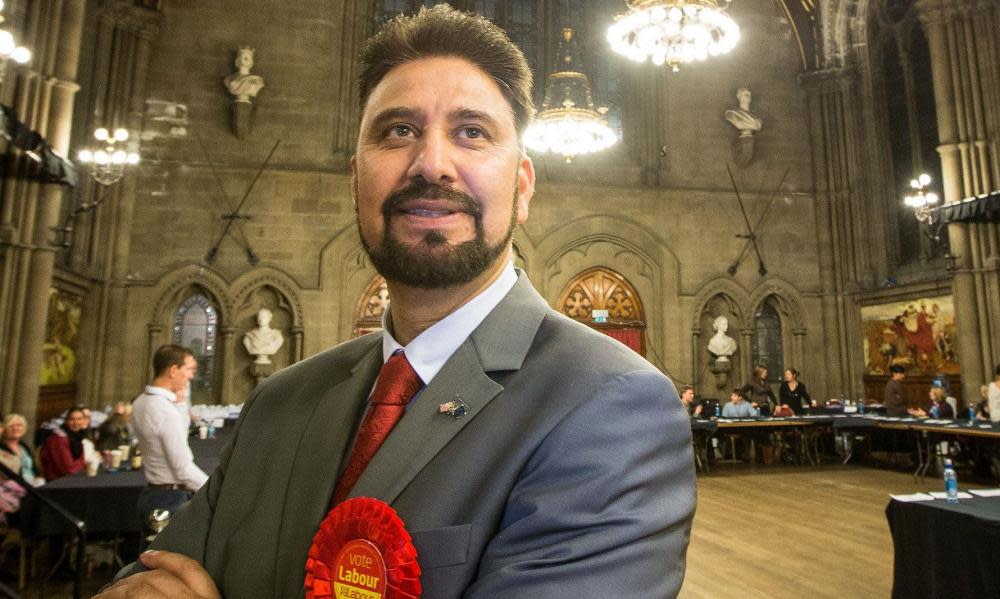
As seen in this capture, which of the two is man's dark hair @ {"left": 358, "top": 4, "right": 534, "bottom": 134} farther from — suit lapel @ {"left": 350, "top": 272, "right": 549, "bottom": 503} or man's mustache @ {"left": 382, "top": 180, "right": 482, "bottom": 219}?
suit lapel @ {"left": 350, "top": 272, "right": 549, "bottom": 503}

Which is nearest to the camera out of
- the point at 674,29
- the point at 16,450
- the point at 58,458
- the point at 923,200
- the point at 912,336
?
the point at 16,450

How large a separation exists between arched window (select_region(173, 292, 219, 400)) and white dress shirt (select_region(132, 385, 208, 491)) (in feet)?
29.1

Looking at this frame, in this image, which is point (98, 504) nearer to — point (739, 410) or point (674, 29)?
point (674, 29)

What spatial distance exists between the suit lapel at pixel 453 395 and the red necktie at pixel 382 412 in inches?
2.2

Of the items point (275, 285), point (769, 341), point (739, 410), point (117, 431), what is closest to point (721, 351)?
point (769, 341)

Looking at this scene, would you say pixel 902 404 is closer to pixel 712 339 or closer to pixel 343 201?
pixel 712 339

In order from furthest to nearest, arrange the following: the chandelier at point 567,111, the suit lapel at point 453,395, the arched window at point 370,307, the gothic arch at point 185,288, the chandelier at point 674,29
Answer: the arched window at point 370,307 → the gothic arch at point 185,288 → the chandelier at point 567,111 → the chandelier at point 674,29 → the suit lapel at point 453,395

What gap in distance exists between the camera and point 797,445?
1163cm

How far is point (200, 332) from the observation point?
12.6m

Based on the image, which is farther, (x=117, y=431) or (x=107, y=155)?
(x=107, y=155)

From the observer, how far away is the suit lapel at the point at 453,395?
910 mm

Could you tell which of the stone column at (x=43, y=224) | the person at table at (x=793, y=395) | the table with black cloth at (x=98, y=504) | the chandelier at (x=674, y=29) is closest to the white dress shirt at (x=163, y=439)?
the table with black cloth at (x=98, y=504)

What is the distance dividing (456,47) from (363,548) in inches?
33.8

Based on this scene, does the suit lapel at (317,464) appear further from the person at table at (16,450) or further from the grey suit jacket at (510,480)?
the person at table at (16,450)
